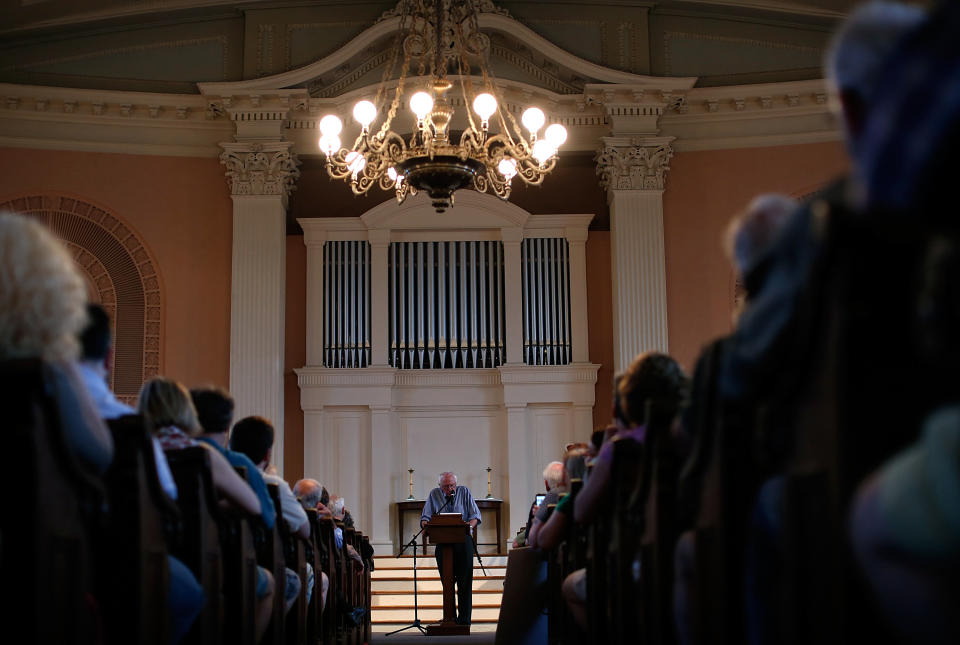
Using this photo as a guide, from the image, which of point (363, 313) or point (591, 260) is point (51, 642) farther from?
point (591, 260)

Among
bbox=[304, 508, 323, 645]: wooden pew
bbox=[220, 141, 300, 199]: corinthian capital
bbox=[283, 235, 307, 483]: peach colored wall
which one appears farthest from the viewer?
bbox=[283, 235, 307, 483]: peach colored wall

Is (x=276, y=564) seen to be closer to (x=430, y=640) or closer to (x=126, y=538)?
(x=126, y=538)

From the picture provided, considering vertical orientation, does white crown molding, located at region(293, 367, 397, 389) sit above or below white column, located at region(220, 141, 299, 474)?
below

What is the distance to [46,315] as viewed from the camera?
2.03 meters

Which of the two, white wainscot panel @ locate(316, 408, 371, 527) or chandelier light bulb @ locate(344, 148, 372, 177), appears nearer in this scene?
chandelier light bulb @ locate(344, 148, 372, 177)

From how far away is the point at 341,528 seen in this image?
5.84 meters

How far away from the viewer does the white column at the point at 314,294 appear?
10023 millimetres

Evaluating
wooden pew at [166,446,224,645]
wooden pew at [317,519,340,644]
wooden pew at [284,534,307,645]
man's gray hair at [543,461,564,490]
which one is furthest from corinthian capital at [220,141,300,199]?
wooden pew at [166,446,224,645]

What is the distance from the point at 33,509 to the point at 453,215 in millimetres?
8309

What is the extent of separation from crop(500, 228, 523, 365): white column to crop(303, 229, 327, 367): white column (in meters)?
1.73

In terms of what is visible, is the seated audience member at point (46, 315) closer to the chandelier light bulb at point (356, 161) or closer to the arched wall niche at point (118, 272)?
the chandelier light bulb at point (356, 161)

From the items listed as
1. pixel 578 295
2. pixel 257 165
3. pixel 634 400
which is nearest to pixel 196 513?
pixel 634 400

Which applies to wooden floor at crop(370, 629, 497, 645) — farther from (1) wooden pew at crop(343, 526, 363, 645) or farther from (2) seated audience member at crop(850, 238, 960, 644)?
(2) seated audience member at crop(850, 238, 960, 644)

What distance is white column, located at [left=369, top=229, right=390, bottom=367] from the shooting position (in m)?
10.0
